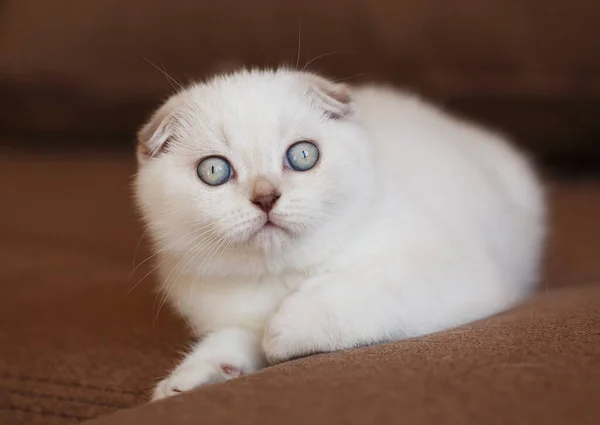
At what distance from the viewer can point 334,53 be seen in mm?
2146

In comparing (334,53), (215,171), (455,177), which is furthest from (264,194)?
(334,53)

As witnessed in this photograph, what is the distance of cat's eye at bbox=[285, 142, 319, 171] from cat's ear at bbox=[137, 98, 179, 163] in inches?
8.6

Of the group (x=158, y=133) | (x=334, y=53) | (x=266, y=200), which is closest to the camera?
(x=266, y=200)

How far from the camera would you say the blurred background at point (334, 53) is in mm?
2191

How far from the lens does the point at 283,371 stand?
2.99 feet

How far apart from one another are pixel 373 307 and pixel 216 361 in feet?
0.81

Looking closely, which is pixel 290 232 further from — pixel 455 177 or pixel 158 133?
pixel 455 177

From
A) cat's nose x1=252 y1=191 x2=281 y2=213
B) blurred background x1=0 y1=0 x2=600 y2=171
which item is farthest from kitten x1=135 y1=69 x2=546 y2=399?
blurred background x1=0 y1=0 x2=600 y2=171

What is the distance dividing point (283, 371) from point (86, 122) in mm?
1883

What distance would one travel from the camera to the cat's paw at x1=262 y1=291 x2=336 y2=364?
103 cm

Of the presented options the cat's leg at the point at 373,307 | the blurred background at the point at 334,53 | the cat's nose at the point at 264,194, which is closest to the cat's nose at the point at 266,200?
the cat's nose at the point at 264,194

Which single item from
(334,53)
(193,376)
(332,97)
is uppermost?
(334,53)

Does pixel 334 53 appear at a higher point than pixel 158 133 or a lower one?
higher

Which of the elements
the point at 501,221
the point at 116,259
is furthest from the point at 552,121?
the point at 116,259
